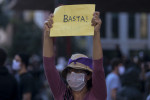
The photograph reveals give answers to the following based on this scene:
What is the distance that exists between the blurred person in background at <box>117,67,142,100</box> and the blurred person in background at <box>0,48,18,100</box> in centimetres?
235

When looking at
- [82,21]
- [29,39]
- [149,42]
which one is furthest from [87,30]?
[149,42]

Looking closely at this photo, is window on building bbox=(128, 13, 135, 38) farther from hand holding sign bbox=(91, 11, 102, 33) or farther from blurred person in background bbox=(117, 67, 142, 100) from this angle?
hand holding sign bbox=(91, 11, 102, 33)

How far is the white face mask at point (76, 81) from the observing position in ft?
12.8

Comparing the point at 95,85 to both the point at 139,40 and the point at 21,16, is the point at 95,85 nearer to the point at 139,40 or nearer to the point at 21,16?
Answer: the point at 139,40

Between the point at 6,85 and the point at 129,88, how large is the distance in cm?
274

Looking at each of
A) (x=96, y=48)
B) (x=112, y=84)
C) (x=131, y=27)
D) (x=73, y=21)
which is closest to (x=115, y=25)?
(x=131, y=27)

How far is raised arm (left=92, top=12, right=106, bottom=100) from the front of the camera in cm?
368

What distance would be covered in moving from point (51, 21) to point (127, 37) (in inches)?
1311

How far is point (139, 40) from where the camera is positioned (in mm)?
36719

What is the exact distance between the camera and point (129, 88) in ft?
25.2

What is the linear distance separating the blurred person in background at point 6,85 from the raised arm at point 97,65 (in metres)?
2.28

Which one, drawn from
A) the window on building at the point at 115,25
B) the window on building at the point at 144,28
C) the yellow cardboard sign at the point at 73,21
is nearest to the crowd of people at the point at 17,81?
the yellow cardboard sign at the point at 73,21

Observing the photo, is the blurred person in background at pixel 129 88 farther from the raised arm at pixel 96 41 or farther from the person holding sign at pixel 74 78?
the raised arm at pixel 96 41

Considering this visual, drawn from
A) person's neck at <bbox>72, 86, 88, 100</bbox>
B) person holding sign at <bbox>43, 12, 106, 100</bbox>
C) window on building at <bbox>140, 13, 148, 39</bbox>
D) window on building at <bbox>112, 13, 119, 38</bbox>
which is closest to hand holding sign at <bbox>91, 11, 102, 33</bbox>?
person holding sign at <bbox>43, 12, 106, 100</bbox>
